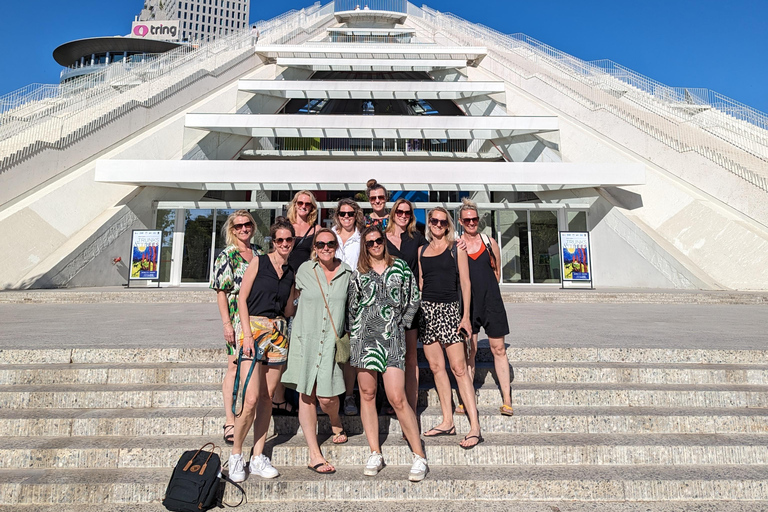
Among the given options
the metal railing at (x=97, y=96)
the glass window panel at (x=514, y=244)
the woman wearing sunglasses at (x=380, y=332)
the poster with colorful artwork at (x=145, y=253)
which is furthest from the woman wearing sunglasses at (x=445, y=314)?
the metal railing at (x=97, y=96)

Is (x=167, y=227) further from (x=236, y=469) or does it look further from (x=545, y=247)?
(x=236, y=469)

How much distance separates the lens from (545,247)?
1609cm

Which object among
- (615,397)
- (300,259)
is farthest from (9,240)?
Result: (615,397)

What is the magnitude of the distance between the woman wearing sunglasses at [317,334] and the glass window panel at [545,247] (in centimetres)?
1435

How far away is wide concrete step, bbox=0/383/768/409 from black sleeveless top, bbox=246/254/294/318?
1.40 m

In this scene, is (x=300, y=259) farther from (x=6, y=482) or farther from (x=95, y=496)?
(x=6, y=482)

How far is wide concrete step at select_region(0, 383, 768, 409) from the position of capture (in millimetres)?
3875

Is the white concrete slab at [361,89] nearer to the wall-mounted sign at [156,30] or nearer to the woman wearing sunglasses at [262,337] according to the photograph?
the woman wearing sunglasses at [262,337]

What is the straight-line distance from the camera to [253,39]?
2700 cm

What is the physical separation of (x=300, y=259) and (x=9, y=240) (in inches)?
523

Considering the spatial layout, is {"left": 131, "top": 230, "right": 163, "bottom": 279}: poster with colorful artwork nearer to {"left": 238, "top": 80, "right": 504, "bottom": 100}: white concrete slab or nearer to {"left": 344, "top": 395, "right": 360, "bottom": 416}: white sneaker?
{"left": 238, "top": 80, "right": 504, "bottom": 100}: white concrete slab

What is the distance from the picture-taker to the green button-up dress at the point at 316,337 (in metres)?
3.04

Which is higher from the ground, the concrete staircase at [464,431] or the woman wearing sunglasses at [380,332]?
the woman wearing sunglasses at [380,332]

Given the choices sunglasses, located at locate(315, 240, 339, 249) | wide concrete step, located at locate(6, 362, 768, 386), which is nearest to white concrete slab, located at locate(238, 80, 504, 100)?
wide concrete step, located at locate(6, 362, 768, 386)
